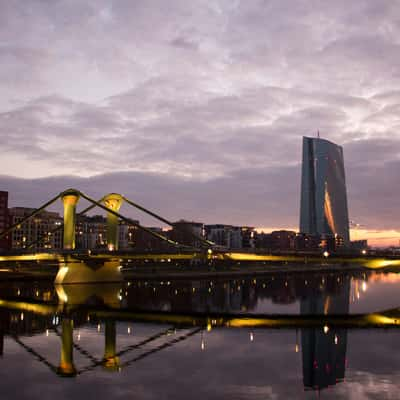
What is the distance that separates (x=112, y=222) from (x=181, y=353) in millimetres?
56676

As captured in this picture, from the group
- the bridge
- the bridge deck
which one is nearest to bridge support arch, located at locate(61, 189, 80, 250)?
the bridge

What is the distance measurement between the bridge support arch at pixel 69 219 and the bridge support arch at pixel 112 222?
6621 millimetres

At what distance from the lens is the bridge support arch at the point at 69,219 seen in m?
77.1

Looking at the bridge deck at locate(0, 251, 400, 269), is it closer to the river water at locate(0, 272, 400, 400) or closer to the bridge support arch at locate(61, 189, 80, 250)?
the bridge support arch at locate(61, 189, 80, 250)

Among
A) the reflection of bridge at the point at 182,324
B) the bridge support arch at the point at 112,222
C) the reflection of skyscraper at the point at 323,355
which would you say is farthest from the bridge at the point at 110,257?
the reflection of skyscraper at the point at 323,355

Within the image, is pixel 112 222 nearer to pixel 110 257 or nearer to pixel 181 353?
pixel 110 257

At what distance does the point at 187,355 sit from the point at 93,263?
53.8 meters

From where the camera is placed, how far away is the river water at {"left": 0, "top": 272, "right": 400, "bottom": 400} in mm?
22666

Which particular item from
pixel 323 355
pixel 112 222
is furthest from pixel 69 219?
pixel 323 355

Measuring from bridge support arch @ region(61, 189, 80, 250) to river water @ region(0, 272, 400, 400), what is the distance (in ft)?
57.7

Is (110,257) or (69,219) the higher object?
(69,219)

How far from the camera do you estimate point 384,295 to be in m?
72.5

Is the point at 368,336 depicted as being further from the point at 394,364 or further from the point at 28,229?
the point at 28,229

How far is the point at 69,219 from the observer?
79.2 metres
